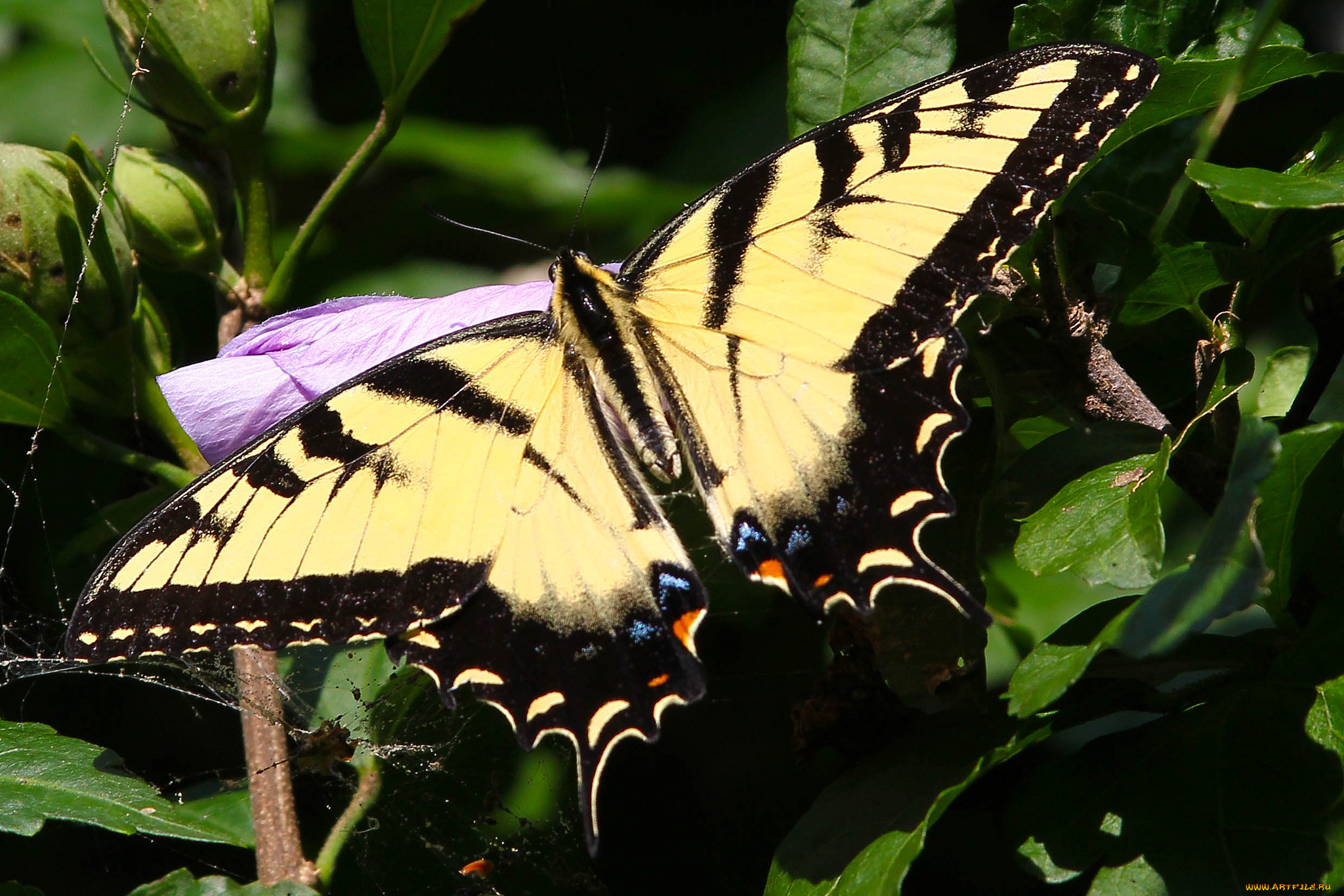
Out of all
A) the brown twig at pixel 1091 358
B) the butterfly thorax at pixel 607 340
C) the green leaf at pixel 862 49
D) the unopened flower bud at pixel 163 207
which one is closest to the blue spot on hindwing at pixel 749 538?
the butterfly thorax at pixel 607 340

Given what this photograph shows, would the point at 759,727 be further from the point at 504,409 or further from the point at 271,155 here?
the point at 271,155

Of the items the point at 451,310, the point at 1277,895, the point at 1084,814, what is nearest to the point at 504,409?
the point at 451,310

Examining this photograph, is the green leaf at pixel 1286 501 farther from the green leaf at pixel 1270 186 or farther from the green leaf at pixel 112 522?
the green leaf at pixel 112 522

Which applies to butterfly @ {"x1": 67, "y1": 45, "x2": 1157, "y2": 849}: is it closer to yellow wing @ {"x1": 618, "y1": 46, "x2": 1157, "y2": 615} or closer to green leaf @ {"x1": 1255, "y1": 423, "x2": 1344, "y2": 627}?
yellow wing @ {"x1": 618, "y1": 46, "x2": 1157, "y2": 615}

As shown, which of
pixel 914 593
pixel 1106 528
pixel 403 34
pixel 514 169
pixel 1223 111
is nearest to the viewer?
pixel 1223 111

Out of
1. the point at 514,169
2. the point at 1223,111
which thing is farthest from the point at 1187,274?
the point at 514,169

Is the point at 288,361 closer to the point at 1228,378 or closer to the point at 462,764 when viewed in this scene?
the point at 462,764
